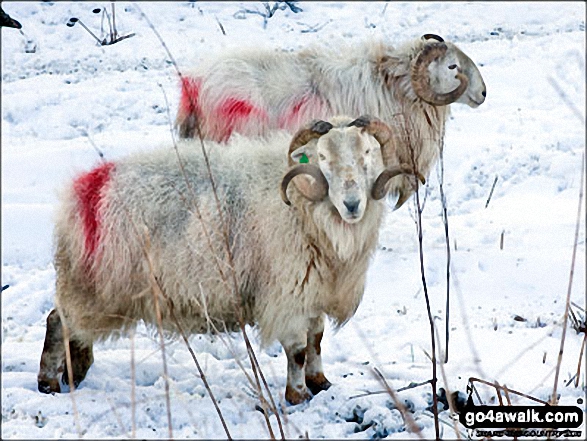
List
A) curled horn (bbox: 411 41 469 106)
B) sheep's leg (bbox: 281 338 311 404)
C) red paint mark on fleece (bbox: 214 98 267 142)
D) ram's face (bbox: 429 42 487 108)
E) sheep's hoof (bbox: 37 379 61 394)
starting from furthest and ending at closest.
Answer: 1. ram's face (bbox: 429 42 487 108)
2. curled horn (bbox: 411 41 469 106)
3. red paint mark on fleece (bbox: 214 98 267 142)
4. sheep's hoof (bbox: 37 379 61 394)
5. sheep's leg (bbox: 281 338 311 404)

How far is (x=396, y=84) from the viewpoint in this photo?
7.21 metres

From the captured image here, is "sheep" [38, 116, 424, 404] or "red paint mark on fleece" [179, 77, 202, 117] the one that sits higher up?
"red paint mark on fleece" [179, 77, 202, 117]

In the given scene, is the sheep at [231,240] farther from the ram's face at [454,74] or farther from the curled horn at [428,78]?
the ram's face at [454,74]

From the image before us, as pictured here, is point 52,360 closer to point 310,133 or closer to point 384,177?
point 310,133

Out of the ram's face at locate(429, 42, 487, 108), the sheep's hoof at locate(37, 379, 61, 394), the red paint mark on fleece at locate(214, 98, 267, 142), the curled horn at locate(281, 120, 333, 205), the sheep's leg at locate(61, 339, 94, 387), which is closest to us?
the curled horn at locate(281, 120, 333, 205)

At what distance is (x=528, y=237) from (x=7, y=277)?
435 centimetres

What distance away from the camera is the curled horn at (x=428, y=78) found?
7051 mm

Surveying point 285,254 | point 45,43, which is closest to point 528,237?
point 285,254

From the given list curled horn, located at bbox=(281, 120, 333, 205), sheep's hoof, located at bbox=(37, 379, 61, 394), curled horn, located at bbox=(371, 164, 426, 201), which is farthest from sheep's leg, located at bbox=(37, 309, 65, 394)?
curled horn, located at bbox=(371, 164, 426, 201)

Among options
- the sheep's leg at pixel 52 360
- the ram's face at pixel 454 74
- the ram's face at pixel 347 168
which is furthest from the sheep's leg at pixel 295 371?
the ram's face at pixel 454 74

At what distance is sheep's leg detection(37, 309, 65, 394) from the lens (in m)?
5.05

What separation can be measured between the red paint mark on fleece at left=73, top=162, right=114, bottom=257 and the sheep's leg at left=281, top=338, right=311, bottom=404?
3.99 feet

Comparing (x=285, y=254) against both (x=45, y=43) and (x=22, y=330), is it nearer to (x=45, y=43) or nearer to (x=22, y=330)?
(x=22, y=330)

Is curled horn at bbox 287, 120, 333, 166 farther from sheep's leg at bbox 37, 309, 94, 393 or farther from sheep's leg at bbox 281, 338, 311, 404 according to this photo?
sheep's leg at bbox 37, 309, 94, 393
